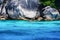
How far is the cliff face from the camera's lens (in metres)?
18.7

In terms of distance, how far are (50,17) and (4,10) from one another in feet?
15.2

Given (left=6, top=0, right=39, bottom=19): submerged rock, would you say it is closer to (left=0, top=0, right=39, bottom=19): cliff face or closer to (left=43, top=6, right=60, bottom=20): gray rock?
(left=0, top=0, right=39, bottom=19): cliff face

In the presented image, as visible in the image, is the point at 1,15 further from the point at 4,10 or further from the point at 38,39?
the point at 38,39

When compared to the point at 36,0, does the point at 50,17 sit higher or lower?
lower

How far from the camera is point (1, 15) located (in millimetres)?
19328

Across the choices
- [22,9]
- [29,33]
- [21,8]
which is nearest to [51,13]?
[22,9]

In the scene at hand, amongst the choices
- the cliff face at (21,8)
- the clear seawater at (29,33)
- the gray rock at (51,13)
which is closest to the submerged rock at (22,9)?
the cliff face at (21,8)

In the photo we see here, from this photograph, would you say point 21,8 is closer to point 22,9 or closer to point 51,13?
point 22,9

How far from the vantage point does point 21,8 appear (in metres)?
18.8

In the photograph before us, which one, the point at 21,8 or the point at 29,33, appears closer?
the point at 29,33

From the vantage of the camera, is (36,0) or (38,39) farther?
(36,0)

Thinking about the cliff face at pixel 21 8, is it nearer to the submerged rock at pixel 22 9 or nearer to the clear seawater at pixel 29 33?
the submerged rock at pixel 22 9

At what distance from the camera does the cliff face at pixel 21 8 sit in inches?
736

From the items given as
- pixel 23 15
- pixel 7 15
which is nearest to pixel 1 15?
pixel 7 15
